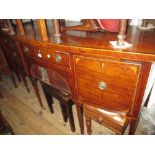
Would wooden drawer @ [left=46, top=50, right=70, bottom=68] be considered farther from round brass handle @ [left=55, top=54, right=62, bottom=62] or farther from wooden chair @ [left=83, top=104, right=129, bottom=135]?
wooden chair @ [left=83, top=104, right=129, bottom=135]

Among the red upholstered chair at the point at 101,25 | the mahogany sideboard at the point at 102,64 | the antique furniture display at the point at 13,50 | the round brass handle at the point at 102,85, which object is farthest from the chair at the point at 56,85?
the red upholstered chair at the point at 101,25

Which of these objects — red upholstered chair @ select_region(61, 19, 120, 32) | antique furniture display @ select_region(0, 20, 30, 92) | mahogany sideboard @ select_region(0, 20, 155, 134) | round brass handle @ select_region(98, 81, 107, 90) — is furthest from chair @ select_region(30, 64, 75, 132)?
red upholstered chair @ select_region(61, 19, 120, 32)

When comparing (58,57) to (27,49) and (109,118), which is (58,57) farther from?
(109,118)

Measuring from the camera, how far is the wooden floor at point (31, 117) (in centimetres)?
159

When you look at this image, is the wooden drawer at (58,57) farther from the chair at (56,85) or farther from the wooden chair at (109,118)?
the wooden chair at (109,118)

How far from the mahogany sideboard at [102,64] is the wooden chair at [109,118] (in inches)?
2.9

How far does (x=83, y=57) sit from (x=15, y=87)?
6.35 feet

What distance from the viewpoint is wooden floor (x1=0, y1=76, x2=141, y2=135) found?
1591 millimetres

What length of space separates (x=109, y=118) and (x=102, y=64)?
18.8 inches

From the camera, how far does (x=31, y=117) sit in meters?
1.82

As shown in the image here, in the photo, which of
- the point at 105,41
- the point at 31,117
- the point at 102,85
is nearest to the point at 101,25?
the point at 105,41

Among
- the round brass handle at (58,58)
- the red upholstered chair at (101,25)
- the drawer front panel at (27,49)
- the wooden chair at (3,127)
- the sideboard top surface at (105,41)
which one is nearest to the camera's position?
the sideboard top surface at (105,41)
